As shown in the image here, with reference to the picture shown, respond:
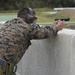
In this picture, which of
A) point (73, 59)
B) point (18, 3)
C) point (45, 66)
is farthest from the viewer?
point (18, 3)

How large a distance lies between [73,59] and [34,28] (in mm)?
723

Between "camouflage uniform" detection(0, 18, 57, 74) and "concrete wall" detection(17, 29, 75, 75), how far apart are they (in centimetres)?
39

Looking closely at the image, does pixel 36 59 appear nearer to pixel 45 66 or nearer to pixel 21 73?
pixel 45 66

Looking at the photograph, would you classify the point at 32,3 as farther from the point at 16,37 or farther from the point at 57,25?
the point at 16,37

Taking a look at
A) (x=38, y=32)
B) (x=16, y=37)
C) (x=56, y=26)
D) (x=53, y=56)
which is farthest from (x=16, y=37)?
(x=53, y=56)

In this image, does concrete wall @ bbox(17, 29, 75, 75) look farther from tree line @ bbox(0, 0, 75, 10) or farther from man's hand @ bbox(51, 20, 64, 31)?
tree line @ bbox(0, 0, 75, 10)

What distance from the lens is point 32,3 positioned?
4553cm

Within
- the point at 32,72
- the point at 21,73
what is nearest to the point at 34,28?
the point at 32,72

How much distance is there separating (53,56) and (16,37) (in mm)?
991

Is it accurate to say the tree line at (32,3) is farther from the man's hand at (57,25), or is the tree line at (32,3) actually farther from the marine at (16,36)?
the marine at (16,36)

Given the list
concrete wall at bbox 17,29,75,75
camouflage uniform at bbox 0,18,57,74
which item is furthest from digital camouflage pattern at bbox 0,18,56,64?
concrete wall at bbox 17,29,75,75

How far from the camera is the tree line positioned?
4359 cm

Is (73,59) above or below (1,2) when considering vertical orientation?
above

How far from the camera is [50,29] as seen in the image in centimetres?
518
